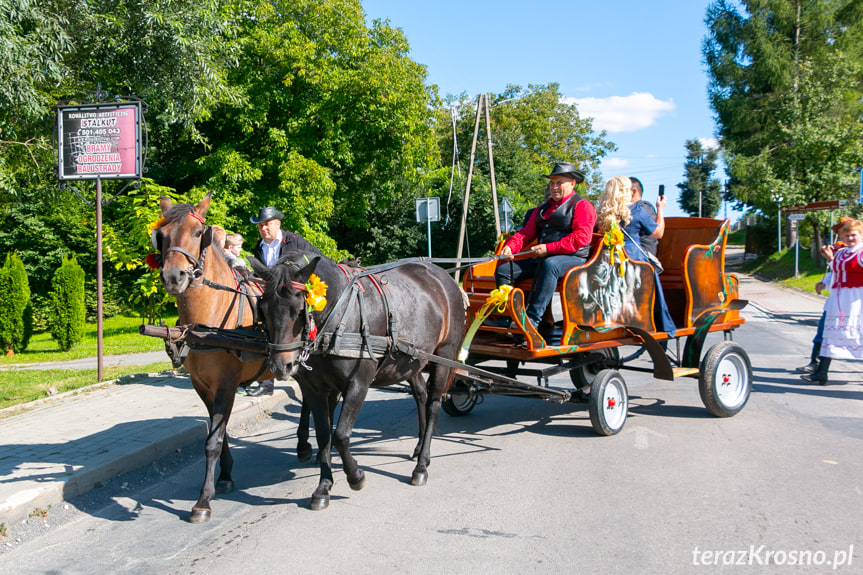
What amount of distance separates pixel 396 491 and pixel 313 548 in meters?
1.14

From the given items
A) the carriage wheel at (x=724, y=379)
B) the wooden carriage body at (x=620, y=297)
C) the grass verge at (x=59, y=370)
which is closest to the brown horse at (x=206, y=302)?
the wooden carriage body at (x=620, y=297)

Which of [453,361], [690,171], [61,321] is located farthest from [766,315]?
[690,171]

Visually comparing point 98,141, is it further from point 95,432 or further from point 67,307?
point 67,307

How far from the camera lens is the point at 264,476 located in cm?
561

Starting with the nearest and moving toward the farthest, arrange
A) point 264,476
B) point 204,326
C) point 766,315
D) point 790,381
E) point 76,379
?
point 204,326 → point 264,476 → point 790,381 → point 76,379 → point 766,315

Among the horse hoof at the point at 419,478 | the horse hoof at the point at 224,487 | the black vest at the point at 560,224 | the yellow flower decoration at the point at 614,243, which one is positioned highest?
the black vest at the point at 560,224

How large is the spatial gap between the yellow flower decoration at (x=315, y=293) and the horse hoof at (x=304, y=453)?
2.16m

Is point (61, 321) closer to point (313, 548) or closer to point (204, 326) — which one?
point (204, 326)

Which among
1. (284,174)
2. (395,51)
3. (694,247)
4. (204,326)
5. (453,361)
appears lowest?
(453,361)

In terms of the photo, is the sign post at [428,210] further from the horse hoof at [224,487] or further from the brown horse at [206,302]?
the horse hoof at [224,487]

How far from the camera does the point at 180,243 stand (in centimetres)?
436

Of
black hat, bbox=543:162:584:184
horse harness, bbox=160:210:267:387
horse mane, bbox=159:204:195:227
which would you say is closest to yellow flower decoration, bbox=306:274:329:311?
horse harness, bbox=160:210:267:387

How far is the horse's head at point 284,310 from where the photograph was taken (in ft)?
13.7

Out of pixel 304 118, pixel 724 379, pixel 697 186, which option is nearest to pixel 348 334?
pixel 724 379
